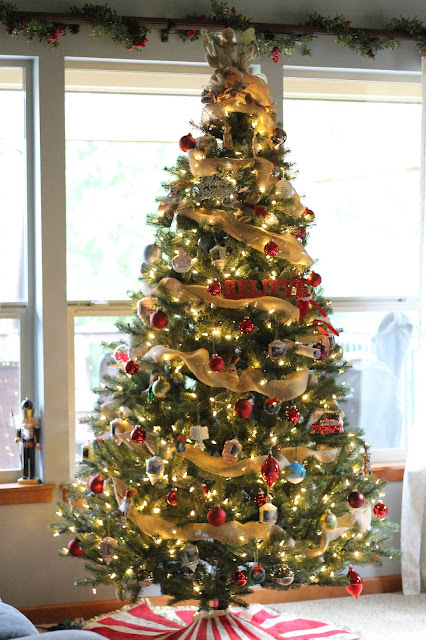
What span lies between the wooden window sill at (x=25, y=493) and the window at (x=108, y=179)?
0.93 ft

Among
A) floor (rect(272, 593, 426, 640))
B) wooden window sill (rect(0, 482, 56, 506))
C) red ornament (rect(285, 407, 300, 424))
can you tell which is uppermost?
red ornament (rect(285, 407, 300, 424))

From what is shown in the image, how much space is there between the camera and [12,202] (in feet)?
12.1

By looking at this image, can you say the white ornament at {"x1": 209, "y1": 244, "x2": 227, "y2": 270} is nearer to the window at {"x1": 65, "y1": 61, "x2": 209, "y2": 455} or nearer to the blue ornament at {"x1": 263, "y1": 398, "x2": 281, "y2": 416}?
the blue ornament at {"x1": 263, "y1": 398, "x2": 281, "y2": 416}

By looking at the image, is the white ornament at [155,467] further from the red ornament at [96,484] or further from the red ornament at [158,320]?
the red ornament at [158,320]

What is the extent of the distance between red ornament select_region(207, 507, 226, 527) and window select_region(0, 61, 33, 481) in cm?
123

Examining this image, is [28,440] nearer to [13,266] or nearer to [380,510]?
[13,266]

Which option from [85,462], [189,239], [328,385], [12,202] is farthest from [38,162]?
[328,385]

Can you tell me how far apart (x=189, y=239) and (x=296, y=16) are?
1426 millimetres

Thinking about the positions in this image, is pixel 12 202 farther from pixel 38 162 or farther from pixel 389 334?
pixel 389 334

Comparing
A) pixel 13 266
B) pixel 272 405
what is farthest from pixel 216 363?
pixel 13 266

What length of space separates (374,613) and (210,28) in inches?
104

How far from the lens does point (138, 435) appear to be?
2.87 m

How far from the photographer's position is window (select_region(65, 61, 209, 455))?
12.3 ft

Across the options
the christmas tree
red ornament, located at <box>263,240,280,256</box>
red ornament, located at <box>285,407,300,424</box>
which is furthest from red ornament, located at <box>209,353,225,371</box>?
red ornament, located at <box>263,240,280,256</box>
